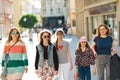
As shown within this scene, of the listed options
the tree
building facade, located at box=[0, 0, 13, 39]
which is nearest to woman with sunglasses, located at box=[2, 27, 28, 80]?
building facade, located at box=[0, 0, 13, 39]

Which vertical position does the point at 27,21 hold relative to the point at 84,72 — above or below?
below

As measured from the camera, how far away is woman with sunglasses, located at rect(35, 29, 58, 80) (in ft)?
27.1

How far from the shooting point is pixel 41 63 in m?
8.28

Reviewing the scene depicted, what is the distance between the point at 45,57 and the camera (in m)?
8.29

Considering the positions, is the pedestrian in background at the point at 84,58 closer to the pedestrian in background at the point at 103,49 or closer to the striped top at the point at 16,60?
the pedestrian in background at the point at 103,49

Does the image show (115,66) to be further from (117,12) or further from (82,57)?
(117,12)

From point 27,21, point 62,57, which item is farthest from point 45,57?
point 27,21

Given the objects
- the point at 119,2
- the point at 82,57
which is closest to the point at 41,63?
the point at 82,57

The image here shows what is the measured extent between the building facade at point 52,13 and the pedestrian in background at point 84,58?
90314 mm

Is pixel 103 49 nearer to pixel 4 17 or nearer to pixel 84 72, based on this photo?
pixel 84 72

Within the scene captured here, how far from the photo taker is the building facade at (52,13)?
332ft

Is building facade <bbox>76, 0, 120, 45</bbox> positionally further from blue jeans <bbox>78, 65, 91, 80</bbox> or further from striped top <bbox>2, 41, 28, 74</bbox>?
striped top <bbox>2, 41, 28, 74</bbox>

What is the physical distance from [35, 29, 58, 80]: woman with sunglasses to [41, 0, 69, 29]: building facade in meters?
91.0

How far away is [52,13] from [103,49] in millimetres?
94950
